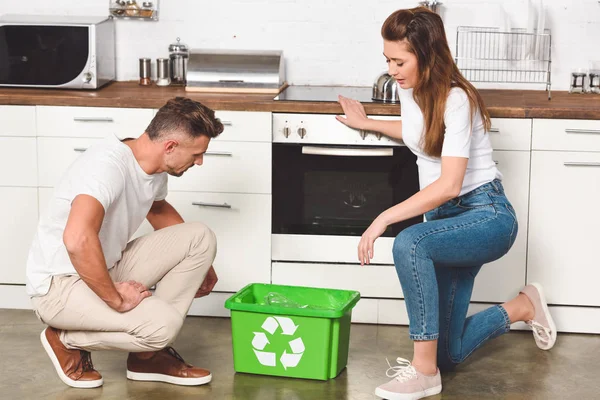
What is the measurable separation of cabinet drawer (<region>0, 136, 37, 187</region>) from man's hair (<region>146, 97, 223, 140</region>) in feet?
3.64

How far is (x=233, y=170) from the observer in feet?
12.9

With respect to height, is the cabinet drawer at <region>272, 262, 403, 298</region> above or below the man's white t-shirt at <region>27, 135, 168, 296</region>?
below

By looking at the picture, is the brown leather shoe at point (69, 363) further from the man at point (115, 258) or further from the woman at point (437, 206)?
the woman at point (437, 206)

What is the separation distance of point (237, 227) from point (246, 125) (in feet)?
1.40

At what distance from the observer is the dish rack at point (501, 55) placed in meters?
4.46

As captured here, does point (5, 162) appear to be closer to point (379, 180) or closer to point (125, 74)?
point (125, 74)

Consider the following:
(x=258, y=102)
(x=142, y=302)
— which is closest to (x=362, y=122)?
(x=258, y=102)

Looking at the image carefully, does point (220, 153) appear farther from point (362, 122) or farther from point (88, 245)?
point (88, 245)

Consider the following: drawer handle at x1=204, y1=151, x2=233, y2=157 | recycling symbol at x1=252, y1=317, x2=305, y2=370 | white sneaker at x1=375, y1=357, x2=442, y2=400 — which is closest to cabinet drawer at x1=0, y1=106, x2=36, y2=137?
drawer handle at x1=204, y1=151, x2=233, y2=157

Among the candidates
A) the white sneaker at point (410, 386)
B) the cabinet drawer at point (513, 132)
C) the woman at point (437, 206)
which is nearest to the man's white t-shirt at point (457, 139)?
the woman at point (437, 206)

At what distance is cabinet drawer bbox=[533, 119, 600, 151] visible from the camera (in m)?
Result: 3.78

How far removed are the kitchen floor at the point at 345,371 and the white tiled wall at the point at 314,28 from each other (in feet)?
4.26

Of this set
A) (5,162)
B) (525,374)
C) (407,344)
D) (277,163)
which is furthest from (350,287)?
(5,162)

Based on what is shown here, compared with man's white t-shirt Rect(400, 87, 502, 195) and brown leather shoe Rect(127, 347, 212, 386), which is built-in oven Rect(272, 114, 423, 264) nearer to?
man's white t-shirt Rect(400, 87, 502, 195)
